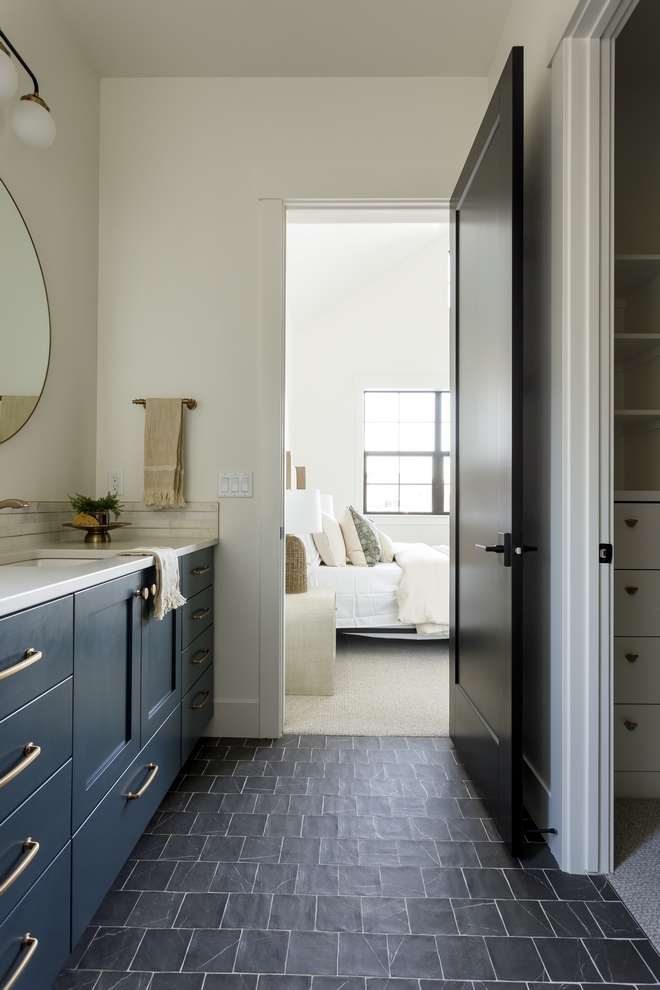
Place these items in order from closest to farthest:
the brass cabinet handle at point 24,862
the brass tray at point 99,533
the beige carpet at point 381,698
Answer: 1. the brass cabinet handle at point 24,862
2. the brass tray at point 99,533
3. the beige carpet at point 381,698

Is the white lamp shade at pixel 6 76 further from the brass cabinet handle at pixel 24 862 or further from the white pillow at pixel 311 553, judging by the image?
the white pillow at pixel 311 553

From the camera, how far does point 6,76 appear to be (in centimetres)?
162

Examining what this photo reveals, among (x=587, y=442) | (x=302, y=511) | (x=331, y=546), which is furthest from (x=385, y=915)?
(x=331, y=546)

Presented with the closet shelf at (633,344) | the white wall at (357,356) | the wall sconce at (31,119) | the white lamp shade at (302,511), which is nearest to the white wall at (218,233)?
the wall sconce at (31,119)

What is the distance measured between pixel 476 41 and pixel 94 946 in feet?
10.5

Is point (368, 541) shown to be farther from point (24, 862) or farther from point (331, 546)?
point (24, 862)

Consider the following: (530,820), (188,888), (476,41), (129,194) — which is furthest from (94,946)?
(476,41)

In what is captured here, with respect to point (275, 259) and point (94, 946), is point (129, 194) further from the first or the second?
point (94, 946)

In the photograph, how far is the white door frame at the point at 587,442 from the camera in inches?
62.1

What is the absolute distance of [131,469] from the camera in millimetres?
2566

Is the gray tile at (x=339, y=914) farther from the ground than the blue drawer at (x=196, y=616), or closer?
closer

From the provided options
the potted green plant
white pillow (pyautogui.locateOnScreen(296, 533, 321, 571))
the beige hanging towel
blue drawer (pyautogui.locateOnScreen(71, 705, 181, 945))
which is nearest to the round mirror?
the potted green plant

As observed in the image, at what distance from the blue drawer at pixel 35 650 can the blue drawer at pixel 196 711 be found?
39.4 inches

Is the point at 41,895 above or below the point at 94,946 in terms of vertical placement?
above
